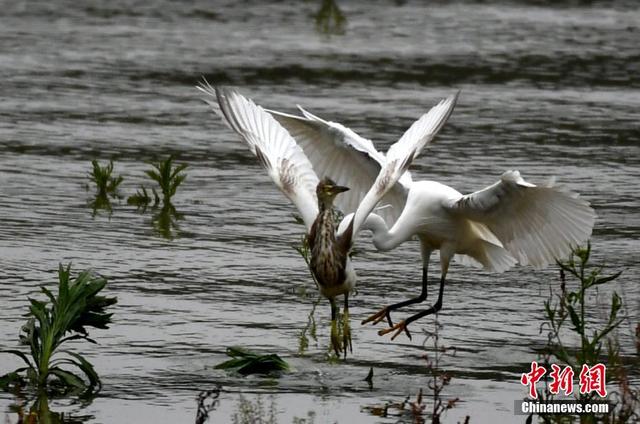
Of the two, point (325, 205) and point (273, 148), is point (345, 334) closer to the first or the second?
point (325, 205)

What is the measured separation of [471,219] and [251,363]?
1.92m

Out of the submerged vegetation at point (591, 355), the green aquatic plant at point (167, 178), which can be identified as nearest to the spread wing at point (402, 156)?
the submerged vegetation at point (591, 355)

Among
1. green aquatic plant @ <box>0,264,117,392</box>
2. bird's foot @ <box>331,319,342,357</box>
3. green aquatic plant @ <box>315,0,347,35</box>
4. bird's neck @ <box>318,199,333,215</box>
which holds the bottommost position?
green aquatic plant @ <box>0,264,117,392</box>

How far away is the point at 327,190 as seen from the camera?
8.23 m

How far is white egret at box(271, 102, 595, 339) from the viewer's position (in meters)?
8.73

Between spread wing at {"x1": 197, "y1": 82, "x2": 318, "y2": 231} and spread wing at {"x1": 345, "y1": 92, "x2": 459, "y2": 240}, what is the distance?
400 millimetres

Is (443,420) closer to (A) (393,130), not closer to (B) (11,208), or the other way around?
(B) (11,208)

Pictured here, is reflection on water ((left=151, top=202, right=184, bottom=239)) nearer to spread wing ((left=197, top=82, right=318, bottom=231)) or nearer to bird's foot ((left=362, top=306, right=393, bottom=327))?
spread wing ((left=197, top=82, right=318, bottom=231))

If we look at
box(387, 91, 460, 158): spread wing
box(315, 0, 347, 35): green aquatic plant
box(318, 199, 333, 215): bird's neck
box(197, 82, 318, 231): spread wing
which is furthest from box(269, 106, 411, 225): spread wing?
box(315, 0, 347, 35): green aquatic plant

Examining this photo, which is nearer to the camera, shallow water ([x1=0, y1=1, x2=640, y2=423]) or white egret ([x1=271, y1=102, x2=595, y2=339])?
shallow water ([x1=0, y1=1, x2=640, y2=423])

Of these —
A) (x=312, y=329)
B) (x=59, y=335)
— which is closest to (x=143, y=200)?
(x=312, y=329)

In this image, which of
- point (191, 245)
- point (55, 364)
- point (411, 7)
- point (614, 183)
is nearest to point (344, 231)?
point (55, 364)

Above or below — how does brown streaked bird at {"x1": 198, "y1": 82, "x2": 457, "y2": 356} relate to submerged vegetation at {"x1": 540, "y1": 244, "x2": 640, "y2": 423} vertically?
above

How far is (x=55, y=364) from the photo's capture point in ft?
25.9
